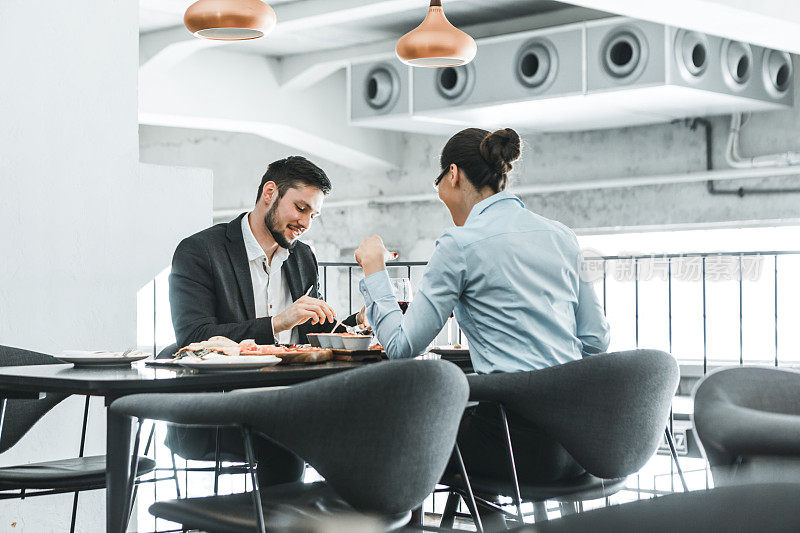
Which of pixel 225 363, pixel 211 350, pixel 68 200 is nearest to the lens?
pixel 225 363

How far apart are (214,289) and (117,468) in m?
1.09

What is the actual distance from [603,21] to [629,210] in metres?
2.31

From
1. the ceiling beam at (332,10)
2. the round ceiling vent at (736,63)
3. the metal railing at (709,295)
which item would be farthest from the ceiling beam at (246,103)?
the round ceiling vent at (736,63)

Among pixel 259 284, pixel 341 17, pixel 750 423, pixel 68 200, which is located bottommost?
pixel 750 423

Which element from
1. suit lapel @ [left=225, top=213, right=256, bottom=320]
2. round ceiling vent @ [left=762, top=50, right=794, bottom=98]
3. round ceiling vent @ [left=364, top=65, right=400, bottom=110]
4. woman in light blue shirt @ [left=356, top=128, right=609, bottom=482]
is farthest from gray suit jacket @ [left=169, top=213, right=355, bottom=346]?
round ceiling vent @ [left=762, top=50, right=794, bottom=98]

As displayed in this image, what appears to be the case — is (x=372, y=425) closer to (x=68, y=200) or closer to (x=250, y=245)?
(x=250, y=245)

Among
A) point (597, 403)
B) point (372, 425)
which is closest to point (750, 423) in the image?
point (597, 403)

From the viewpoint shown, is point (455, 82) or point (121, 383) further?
point (455, 82)

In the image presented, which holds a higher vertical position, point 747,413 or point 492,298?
point 492,298

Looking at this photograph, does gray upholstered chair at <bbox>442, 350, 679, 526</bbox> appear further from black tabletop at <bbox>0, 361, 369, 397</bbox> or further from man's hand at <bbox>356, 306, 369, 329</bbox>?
man's hand at <bbox>356, 306, 369, 329</bbox>

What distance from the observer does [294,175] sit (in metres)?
3.12

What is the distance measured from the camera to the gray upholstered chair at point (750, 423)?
5.64ft

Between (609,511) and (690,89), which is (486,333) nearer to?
(609,511)

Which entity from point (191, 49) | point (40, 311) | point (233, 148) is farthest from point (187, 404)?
point (233, 148)
